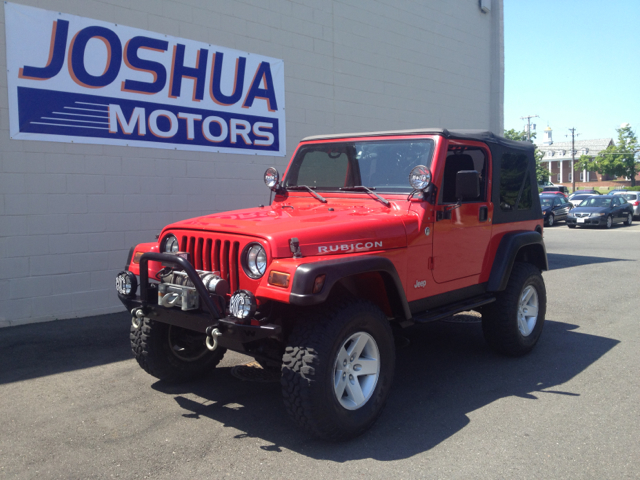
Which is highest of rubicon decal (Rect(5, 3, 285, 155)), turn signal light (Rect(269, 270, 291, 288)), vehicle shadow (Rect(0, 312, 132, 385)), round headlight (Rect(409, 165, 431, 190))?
rubicon decal (Rect(5, 3, 285, 155))

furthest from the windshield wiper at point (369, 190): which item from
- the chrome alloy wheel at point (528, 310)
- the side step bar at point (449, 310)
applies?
the chrome alloy wheel at point (528, 310)

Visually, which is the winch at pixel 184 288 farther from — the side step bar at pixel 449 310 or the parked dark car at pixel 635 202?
the parked dark car at pixel 635 202

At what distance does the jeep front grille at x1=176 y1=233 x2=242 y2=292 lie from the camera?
12.0ft

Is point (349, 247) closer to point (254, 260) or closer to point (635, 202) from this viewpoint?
point (254, 260)

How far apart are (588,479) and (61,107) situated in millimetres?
6576

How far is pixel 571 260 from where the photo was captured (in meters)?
12.7

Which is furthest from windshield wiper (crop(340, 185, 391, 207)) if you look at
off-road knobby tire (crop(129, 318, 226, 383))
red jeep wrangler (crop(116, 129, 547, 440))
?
off-road knobby tire (crop(129, 318, 226, 383))

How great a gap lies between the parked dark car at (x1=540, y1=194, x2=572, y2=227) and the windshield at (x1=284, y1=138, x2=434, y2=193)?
22.6 m

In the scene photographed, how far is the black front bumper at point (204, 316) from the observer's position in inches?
132

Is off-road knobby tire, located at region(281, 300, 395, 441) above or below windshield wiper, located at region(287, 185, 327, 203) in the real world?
below

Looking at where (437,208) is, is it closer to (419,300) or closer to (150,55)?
(419,300)

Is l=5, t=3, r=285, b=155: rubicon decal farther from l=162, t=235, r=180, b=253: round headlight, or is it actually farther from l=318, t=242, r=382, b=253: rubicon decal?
l=318, t=242, r=382, b=253: rubicon decal

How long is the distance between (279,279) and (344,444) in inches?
46.0

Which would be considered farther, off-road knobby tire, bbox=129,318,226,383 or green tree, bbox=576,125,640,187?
green tree, bbox=576,125,640,187
